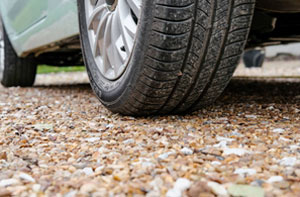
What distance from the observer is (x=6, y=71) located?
3477 mm

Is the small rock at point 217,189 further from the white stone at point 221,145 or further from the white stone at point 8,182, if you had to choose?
the white stone at point 8,182

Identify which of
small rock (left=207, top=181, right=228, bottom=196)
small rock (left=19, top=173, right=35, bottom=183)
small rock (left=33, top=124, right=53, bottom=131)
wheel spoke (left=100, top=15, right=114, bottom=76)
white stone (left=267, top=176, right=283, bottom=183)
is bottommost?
small rock (left=33, top=124, right=53, bottom=131)

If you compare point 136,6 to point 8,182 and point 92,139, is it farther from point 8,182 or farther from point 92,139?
point 8,182

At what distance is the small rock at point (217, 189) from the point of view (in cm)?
89

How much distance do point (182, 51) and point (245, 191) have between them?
2.07ft

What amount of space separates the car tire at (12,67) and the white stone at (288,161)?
2.75 metres

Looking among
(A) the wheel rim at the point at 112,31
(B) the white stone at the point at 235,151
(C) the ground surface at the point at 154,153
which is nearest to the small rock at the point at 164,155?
(C) the ground surface at the point at 154,153

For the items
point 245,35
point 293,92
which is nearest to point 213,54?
point 245,35

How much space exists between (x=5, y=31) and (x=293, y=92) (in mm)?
2251

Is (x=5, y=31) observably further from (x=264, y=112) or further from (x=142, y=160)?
(x=142, y=160)

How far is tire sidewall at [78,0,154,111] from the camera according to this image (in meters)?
1.41

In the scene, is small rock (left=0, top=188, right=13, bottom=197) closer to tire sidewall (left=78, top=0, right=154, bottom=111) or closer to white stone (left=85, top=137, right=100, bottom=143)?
white stone (left=85, top=137, right=100, bottom=143)

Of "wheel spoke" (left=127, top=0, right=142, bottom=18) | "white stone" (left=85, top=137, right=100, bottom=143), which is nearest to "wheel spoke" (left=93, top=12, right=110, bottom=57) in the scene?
"wheel spoke" (left=127, top=0, right=142, bottom=18)

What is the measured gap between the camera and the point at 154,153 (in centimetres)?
118
